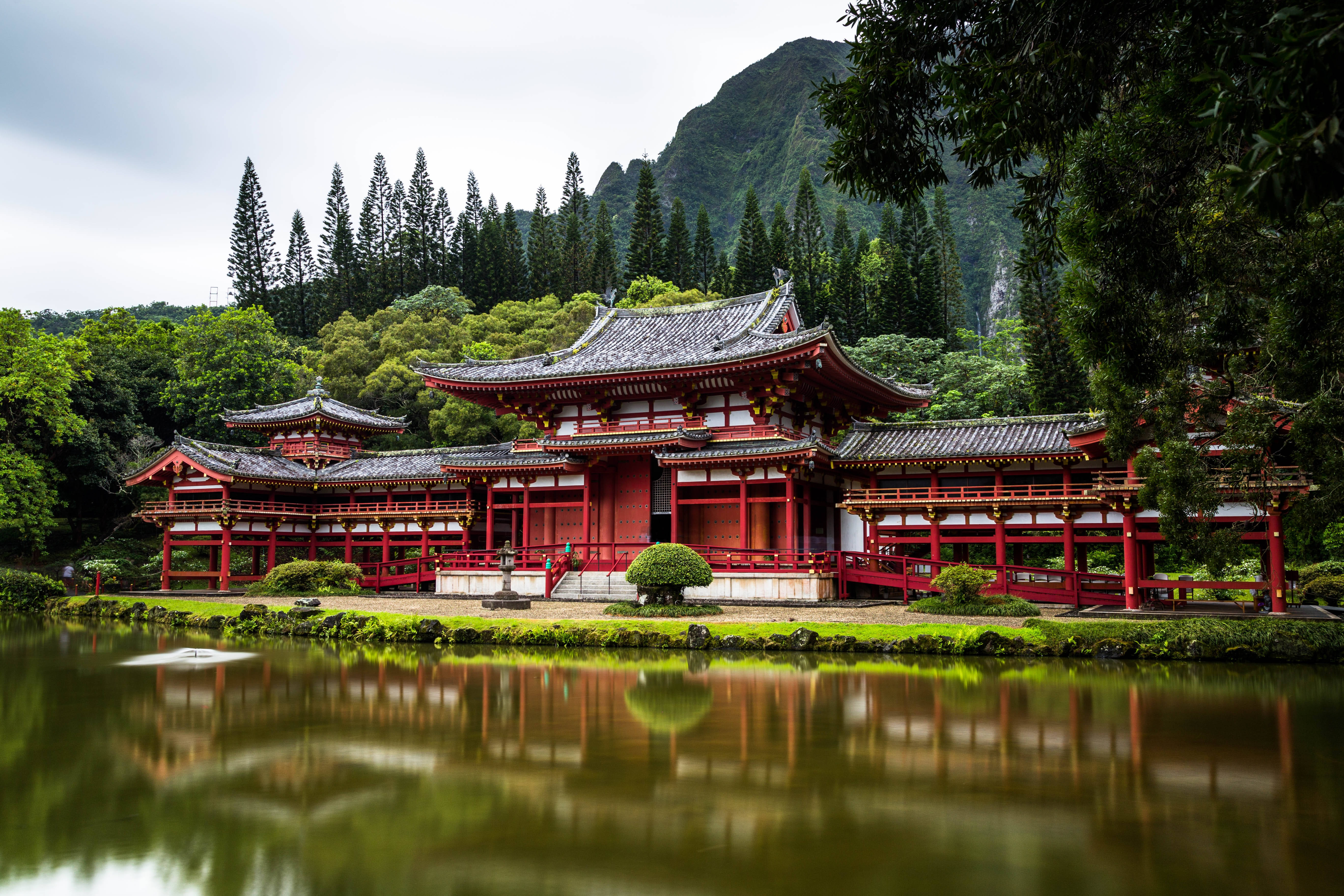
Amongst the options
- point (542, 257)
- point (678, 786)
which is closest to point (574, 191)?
point (542, 257)

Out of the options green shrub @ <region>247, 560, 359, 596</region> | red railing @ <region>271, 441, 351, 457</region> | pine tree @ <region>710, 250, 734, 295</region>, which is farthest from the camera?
pine tree @ <region>710, 250, 734, 295</region>

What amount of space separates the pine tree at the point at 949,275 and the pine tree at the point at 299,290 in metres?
45.3

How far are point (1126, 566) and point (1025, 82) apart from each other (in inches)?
598

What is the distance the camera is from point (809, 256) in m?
61.6

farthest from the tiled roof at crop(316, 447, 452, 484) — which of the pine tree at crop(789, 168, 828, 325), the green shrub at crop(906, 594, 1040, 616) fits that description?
the pine tree at crop(789, 168, 828, 325)

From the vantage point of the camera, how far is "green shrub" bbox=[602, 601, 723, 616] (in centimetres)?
2088

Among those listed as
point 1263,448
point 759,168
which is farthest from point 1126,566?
point 759,168

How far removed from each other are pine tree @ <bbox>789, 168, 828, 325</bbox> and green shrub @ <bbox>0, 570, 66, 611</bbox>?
40739 mm

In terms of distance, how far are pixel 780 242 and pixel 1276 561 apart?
4217cm

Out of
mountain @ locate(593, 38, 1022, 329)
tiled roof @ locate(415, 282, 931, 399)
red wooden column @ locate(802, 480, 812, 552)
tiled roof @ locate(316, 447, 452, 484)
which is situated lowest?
red wooden column @ locate(802, 480, 812, 552)

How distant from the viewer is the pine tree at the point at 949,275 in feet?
197

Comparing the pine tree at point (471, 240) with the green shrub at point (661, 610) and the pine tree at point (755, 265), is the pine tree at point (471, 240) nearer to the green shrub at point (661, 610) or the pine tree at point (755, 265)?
the pine tree at point (755, 265)

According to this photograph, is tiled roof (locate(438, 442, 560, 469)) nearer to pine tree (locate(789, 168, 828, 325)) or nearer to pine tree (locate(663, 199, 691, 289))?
pine tree (locate(789, 168, 828, 325))

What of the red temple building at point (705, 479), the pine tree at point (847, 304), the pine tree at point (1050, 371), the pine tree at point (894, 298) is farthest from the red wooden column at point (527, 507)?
the pine tree at point (847, 304)
